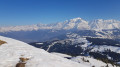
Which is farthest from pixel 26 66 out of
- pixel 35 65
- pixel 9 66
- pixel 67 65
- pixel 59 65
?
pixel 67 65

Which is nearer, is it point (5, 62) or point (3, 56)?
point (5, 62)

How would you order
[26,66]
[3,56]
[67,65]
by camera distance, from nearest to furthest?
[26,66], [67,65], [3,56]

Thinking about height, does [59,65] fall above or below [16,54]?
below

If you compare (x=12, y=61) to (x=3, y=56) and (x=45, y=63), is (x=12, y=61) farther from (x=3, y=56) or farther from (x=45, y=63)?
(x=45, y=63)

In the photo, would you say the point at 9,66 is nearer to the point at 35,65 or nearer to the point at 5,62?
the point at 5,62

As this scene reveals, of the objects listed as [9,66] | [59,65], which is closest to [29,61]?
[9,66]

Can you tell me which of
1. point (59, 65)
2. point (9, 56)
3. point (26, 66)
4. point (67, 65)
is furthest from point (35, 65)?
point (9, 56)

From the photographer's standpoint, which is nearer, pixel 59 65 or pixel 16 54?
pixel 59 65

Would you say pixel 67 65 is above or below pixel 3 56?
below

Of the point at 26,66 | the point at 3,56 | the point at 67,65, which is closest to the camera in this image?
the point at 26,66
